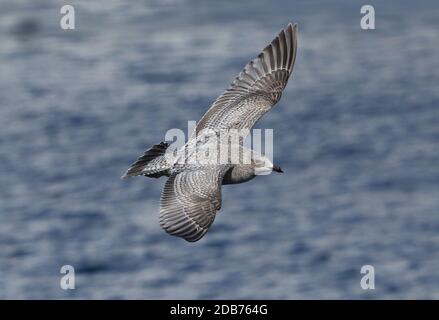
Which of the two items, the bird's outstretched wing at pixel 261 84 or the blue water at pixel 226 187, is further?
the blue water at pixel 226 187

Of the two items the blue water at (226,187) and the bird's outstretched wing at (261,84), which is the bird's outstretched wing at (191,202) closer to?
the bird's outstretched wing at (261,84)

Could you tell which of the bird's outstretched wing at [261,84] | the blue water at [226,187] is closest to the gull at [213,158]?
the bird's outstretched wing at [261,84]

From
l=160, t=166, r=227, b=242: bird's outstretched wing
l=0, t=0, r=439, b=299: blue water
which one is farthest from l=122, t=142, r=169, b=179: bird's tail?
l=0, t=0, r=439, b=299: blue water

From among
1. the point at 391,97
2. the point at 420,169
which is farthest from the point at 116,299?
the point at 391,97

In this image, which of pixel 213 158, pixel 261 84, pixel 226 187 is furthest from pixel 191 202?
pixel 226 187

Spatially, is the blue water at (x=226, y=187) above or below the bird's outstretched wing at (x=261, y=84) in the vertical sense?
above

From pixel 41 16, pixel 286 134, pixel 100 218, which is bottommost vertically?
pixel 100 218

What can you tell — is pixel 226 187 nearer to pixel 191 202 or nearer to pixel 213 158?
pixel 213 158

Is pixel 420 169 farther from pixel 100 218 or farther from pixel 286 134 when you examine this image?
pixel 100 218
